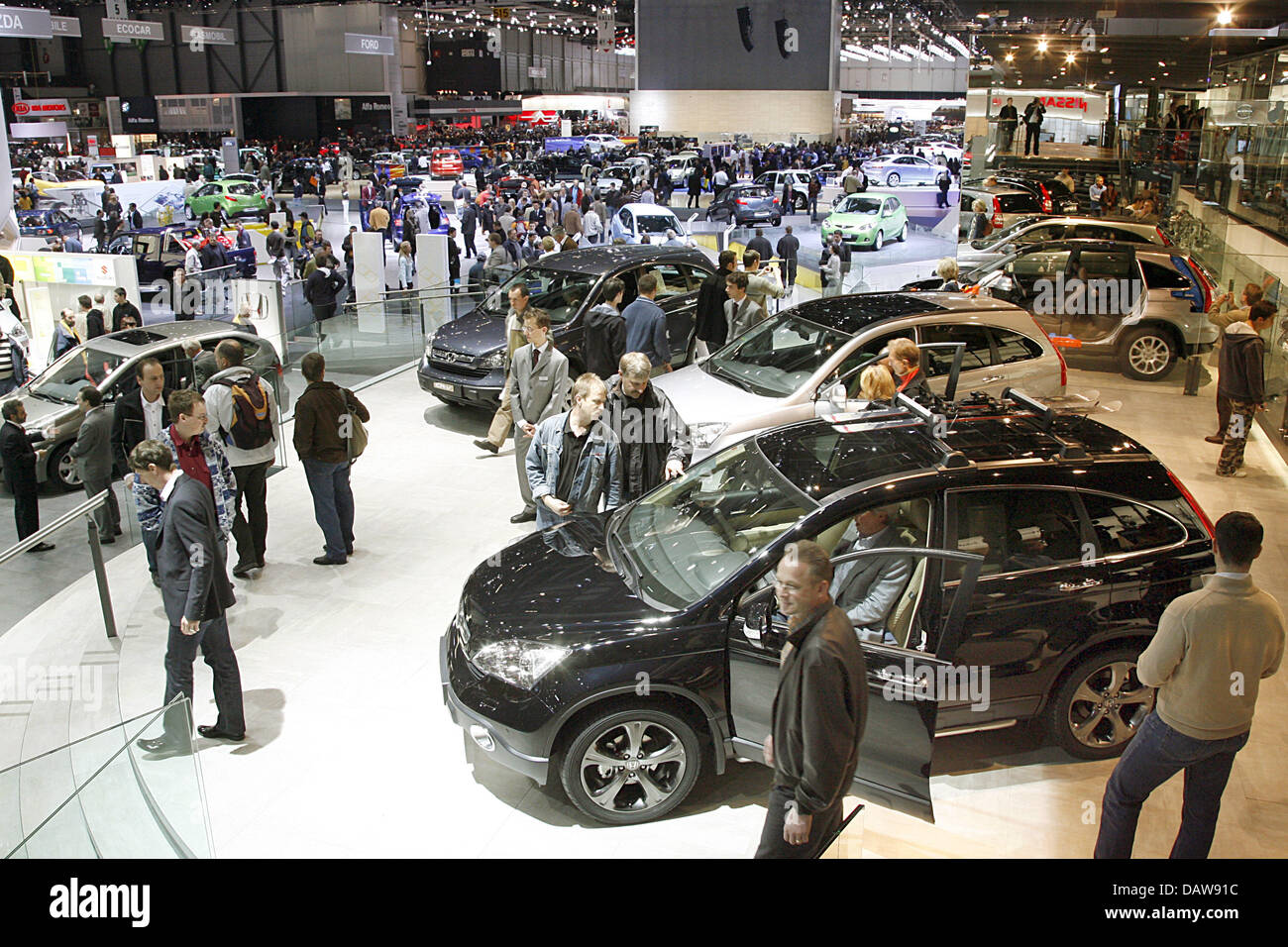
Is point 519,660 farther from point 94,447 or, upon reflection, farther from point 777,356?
point 94,447

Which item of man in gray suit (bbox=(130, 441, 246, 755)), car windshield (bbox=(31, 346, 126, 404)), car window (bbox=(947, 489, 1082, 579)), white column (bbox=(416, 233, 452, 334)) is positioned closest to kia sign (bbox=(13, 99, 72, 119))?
white column (bbox=(416, 233, 452, 334))

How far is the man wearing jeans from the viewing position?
727 cm

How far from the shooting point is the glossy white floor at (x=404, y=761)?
15.2 ft

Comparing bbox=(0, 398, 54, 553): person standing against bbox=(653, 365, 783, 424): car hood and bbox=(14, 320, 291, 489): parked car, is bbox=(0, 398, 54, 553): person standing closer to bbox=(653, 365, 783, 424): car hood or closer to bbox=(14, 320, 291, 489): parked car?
bbox=(14, 320, 291, 489): parked car

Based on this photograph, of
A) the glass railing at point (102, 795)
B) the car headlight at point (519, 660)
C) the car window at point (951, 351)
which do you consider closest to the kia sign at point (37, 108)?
the car window at point (951, 351)

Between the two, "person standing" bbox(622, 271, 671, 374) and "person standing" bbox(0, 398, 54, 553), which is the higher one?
"person standing" bbox(622, 271, 671, 374)

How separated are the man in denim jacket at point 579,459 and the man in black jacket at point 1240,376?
236 inches

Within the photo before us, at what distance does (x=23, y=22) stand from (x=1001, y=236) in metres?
21.9

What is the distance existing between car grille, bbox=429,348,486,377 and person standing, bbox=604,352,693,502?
456 centimetres

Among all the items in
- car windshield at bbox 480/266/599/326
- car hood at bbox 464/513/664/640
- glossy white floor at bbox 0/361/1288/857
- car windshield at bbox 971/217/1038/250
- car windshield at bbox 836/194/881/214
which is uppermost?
car windshield at bbox 836/194/881/214

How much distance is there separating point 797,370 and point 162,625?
533 centimetres

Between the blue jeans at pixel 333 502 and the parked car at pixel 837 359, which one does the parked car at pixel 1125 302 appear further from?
the blue jeans at pixel 333 502

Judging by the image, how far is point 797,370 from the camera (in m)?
8.80
